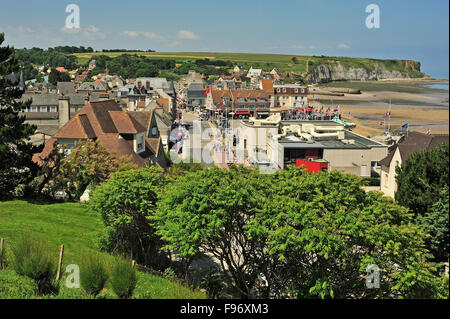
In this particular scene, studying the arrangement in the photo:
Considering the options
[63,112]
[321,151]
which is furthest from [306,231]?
[63,112]

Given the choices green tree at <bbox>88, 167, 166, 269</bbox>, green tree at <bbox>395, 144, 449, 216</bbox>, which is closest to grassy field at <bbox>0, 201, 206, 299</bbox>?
green tree at <bbox>88, 167, 166, 269</bbox>

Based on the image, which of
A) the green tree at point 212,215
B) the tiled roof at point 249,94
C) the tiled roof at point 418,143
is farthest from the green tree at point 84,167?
the tiled roof at point 249,94

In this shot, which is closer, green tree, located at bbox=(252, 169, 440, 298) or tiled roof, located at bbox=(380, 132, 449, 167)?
green tree, located at bbox=(252, 169, 440, 298)

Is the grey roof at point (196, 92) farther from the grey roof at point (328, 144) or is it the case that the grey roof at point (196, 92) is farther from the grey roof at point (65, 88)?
the grey roof at point (328, 144)

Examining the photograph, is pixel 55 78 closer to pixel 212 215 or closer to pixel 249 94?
pixel 249 94

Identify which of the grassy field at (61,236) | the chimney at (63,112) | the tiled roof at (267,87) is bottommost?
the grassy field at (61,236)

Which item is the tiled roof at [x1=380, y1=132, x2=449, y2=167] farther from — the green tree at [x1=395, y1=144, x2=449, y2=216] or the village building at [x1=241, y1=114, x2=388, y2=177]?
the green tree at [x1=395, y1=144, x2=449, y2=216]
